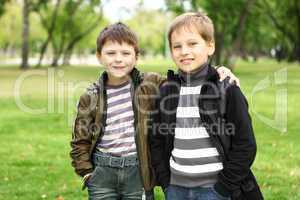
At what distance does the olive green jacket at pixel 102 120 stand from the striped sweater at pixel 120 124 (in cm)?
5

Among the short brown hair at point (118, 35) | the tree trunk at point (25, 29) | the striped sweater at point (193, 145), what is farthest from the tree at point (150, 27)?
the striped sweater at point (193, 145)

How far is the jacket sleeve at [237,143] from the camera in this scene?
10.9 feet

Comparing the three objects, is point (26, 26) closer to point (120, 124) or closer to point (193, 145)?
point (120, 124)

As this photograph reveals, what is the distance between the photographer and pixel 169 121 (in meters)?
3.49

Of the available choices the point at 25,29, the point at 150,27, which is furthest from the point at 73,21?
the point at 150,27

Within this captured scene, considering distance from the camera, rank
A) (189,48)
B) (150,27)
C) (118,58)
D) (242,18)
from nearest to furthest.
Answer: (189,48), (118,58), (242,18), (150,27)

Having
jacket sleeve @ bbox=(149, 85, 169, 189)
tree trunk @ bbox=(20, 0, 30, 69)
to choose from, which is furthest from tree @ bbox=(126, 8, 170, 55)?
jacket sleeve @ bbox=(149, 85, 169, 189)

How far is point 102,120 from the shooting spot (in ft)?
12.5

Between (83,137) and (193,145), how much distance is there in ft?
2.99

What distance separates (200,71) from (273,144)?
6477mm

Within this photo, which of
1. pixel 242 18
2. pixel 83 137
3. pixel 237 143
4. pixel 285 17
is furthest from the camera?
pixel 285 17

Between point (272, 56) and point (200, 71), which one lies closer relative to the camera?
point (200, 71)

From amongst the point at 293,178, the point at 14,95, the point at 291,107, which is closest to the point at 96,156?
the point at 293,178

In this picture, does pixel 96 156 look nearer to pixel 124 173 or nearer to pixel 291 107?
pixel 124 173
